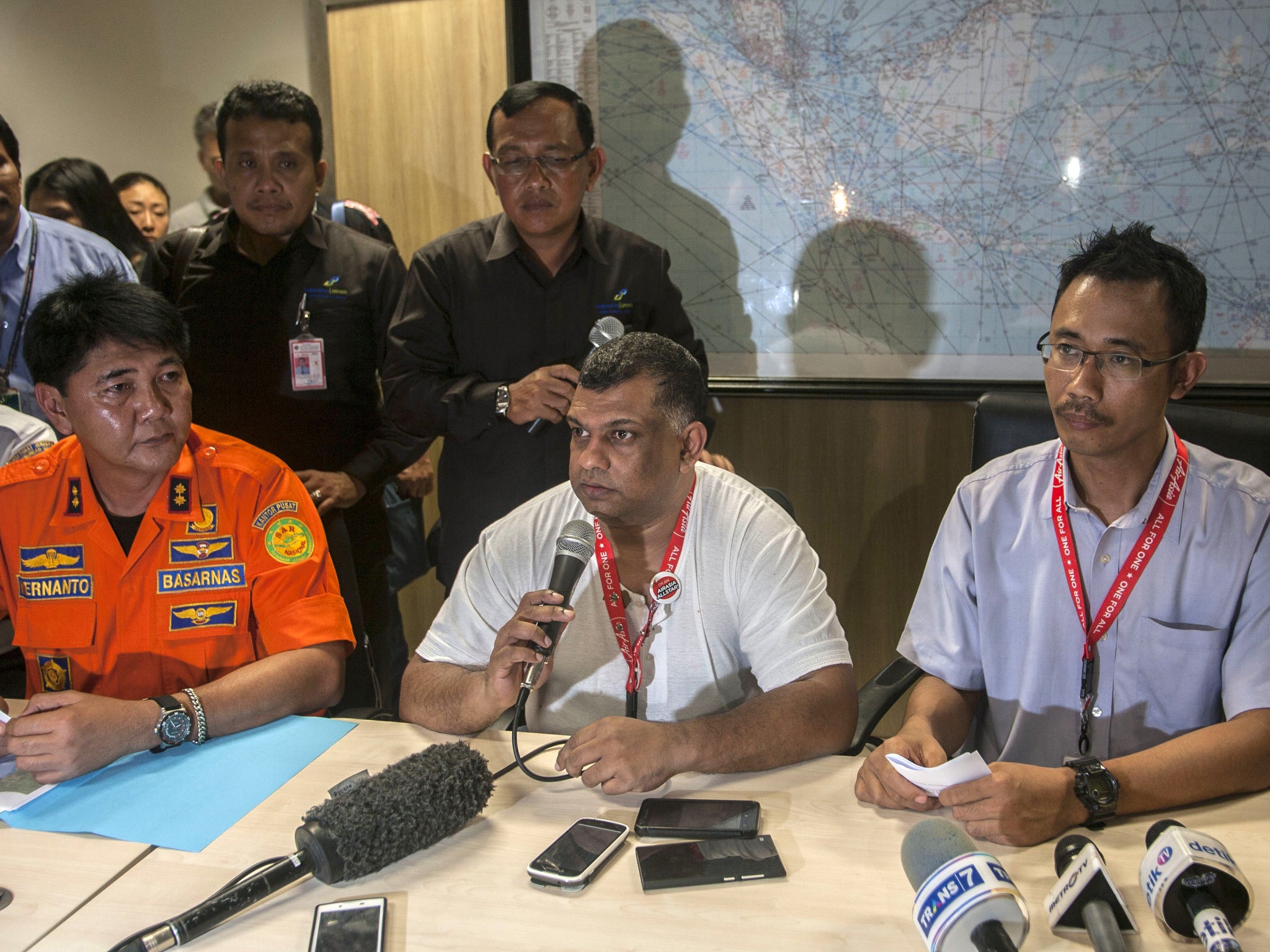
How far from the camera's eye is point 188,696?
163 cm

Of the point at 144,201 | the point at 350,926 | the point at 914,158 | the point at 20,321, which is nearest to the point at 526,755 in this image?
the point at 350,926

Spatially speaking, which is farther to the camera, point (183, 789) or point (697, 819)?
point (183, 789)

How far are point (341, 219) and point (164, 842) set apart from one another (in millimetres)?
2193

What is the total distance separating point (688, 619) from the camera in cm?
178

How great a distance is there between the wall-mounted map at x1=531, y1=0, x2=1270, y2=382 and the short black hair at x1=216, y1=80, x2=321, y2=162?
2.82ft

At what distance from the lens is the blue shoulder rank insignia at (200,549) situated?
187cm

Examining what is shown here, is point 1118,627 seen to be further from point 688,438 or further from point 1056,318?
point 688,438

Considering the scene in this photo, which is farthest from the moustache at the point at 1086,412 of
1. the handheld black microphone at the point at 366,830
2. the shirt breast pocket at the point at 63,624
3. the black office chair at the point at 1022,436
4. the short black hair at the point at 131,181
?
the short black hair at the point at 131,181

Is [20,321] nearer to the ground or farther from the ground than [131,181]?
nearer to the ground

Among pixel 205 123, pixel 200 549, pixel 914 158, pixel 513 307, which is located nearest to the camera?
pixel 200 549

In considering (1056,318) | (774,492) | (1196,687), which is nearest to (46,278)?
(774,492)

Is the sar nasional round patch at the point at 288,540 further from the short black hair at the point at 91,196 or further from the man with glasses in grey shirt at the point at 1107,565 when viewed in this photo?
the short black hair at the point at 91,196

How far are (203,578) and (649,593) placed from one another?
0.86 meters

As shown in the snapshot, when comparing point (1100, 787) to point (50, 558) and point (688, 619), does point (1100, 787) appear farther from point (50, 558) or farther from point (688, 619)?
point (50, 558)
